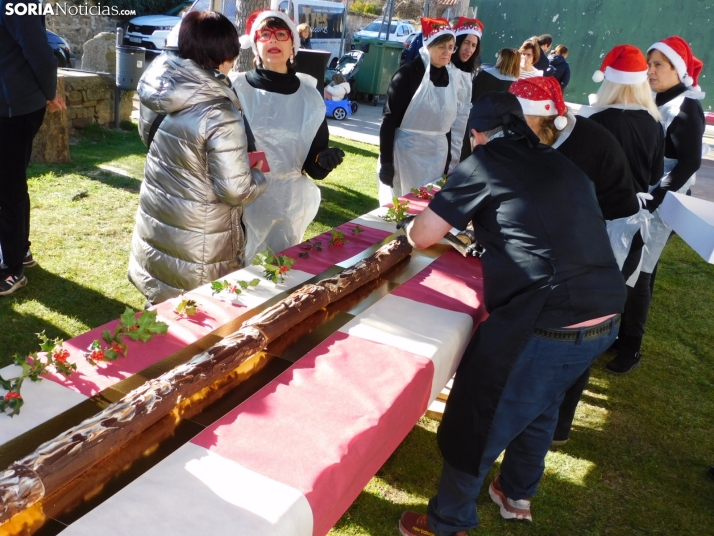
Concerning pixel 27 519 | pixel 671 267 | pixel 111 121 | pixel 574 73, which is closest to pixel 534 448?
pixel 27 519

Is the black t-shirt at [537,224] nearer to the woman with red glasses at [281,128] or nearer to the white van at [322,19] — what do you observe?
the woman with red glasses at [281,128]

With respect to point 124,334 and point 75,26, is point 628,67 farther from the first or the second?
point 75,26

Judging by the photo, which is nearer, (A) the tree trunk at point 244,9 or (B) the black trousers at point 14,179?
(B) the black trousers at point 14,179

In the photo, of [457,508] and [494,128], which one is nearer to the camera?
[494,128]

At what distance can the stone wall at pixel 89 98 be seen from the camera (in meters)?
6.85

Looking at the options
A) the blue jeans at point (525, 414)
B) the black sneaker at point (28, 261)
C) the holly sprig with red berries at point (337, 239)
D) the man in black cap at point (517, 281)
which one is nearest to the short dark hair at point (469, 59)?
the holly sprig with red berries at point (337, 239)

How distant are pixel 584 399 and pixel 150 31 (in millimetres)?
13137

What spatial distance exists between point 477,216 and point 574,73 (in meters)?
16.5

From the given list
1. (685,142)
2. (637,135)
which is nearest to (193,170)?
(637,135)

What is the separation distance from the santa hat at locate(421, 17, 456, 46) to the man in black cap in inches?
84.1

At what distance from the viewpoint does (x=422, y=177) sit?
13.6ft

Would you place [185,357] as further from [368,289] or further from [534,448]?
[534,448]

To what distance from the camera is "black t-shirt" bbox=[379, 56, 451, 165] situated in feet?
12.6

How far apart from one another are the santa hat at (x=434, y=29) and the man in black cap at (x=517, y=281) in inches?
84.1
